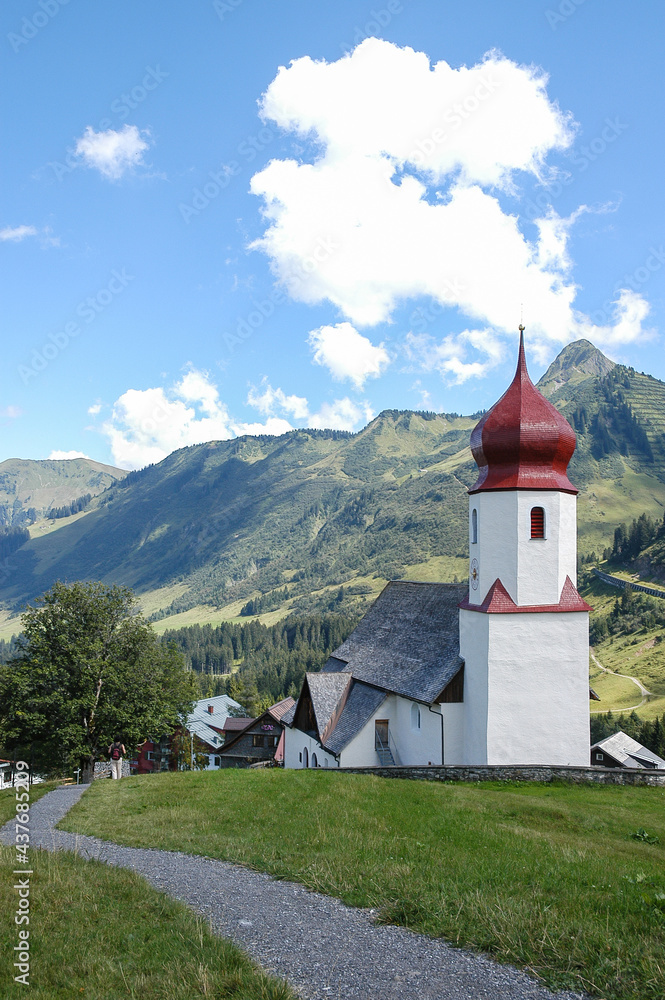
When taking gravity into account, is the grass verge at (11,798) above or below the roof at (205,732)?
above

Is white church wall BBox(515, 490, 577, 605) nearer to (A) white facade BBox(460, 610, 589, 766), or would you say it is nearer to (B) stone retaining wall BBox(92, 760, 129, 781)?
(A) white facade BBox(460, 610, 589, 766)

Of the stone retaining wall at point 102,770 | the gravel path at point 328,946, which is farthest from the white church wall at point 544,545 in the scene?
the stone retaining wall at point 102,770

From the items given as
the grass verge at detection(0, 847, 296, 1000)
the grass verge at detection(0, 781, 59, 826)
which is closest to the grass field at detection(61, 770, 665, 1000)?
the grass verge at detection(0, 781, 59, 826)

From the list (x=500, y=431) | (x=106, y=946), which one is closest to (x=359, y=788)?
(x=106, y=946)

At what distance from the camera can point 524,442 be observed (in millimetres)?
29000

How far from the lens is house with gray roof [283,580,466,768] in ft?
102

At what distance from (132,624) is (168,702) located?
4.48 meters

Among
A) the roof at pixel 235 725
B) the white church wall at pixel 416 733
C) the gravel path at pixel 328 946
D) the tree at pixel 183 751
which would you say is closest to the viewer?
the gravel path at pixel 328 946

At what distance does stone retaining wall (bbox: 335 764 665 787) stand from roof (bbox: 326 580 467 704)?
13.0 ft

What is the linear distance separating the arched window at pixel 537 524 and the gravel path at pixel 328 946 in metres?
20.3

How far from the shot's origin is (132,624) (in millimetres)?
34938

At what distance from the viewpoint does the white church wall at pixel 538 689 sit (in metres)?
27.9

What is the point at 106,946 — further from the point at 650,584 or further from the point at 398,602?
the point at 650,584

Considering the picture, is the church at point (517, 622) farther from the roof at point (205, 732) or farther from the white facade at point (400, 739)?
the roof at point (205, 732)
